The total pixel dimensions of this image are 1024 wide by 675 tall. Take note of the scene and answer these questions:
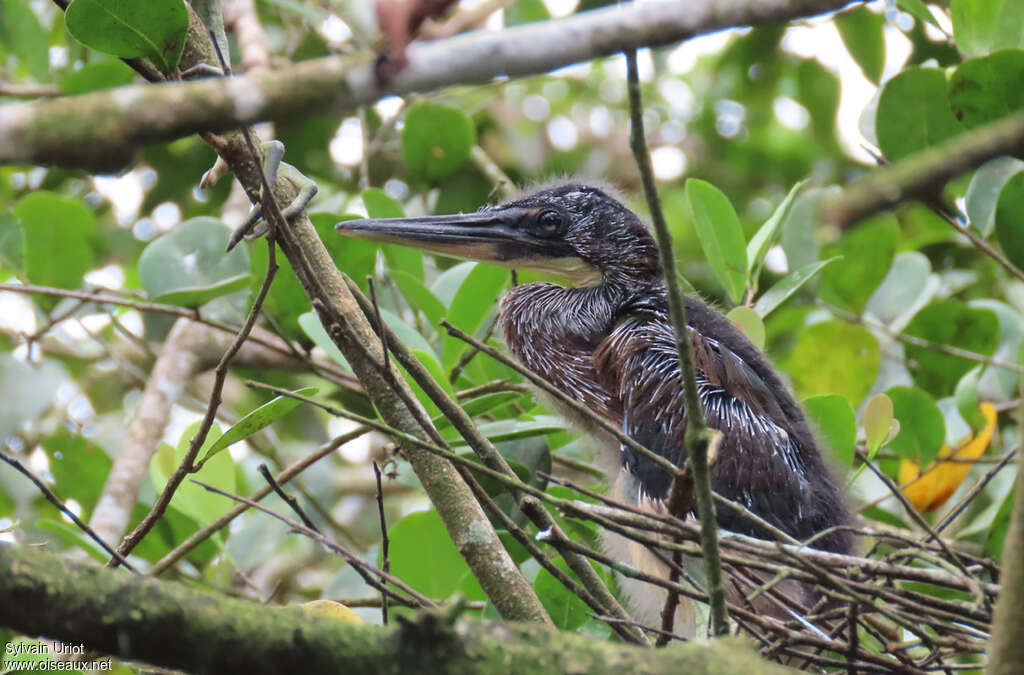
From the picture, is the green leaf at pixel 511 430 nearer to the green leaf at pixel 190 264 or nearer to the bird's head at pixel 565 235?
the bird's head at pixel 565 235

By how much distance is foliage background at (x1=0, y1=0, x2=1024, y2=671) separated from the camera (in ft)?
7.91

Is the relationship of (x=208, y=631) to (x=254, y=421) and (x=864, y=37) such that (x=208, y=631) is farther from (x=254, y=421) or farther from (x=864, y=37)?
(x=864, y=37)

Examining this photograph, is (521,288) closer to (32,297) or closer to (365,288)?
(365,288)

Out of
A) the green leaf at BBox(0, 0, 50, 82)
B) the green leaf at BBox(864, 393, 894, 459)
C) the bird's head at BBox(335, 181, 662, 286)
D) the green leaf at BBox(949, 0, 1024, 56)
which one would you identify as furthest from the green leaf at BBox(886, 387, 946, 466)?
the green leaf at BBox(0, 0, 50, 82)

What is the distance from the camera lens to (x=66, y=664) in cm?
185

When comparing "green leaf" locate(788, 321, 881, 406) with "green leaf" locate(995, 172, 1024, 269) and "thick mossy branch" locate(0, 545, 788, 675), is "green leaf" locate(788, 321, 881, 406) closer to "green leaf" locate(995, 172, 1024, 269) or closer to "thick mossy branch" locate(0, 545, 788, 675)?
"green leaf" locate(995, 172, 1024, 269)

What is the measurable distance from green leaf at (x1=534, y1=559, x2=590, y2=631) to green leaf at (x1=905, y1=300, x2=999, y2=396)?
1.47 m

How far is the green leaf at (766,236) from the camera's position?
2406 millimetres

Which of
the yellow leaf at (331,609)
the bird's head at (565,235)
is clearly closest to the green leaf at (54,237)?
the bird's head at (565,235)

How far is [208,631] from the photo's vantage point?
40.6 inches

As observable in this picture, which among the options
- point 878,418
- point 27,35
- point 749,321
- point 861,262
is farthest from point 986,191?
point 27,35

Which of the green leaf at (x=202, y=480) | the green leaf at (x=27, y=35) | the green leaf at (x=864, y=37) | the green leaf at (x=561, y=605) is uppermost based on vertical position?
the green leaf at (x=864, y=37)

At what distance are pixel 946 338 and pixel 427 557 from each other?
65.6 inches

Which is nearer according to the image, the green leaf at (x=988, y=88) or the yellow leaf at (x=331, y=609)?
the yellow leaf at (x=331, y=609)
